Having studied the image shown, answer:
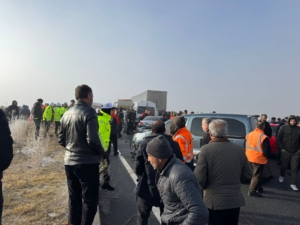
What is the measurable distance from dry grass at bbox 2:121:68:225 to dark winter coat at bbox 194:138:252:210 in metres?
2.32

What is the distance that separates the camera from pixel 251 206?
5172 millimetres

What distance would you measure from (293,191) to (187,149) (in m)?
3.64

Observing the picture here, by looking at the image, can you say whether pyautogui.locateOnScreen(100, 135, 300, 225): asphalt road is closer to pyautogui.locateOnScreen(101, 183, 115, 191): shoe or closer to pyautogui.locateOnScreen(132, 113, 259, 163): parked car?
pyautogui.locateOnScreen(101, 183, 115, 191): shoe

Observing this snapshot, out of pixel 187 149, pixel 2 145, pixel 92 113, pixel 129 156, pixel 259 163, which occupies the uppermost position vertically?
pixel 92 113

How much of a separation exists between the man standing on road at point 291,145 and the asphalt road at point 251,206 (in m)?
0.50

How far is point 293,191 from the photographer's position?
20.7 ft

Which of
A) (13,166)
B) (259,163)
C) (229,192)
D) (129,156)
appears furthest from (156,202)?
(129,156)

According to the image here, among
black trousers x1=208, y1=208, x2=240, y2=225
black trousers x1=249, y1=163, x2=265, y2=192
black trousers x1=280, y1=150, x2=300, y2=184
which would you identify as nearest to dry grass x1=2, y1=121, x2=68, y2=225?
black trousers x1=208, y1=208, x2=240, y2=225

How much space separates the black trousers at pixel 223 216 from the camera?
2955 millimetres

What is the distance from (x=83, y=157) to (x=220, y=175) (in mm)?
1754

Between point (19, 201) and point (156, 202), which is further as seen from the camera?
point (19, 201)

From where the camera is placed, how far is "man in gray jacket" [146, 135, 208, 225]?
1.92 m

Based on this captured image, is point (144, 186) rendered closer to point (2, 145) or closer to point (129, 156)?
point (2, 145)

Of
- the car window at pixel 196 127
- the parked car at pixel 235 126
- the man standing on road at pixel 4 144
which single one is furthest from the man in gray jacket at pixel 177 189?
the car window at pixel 196 127
